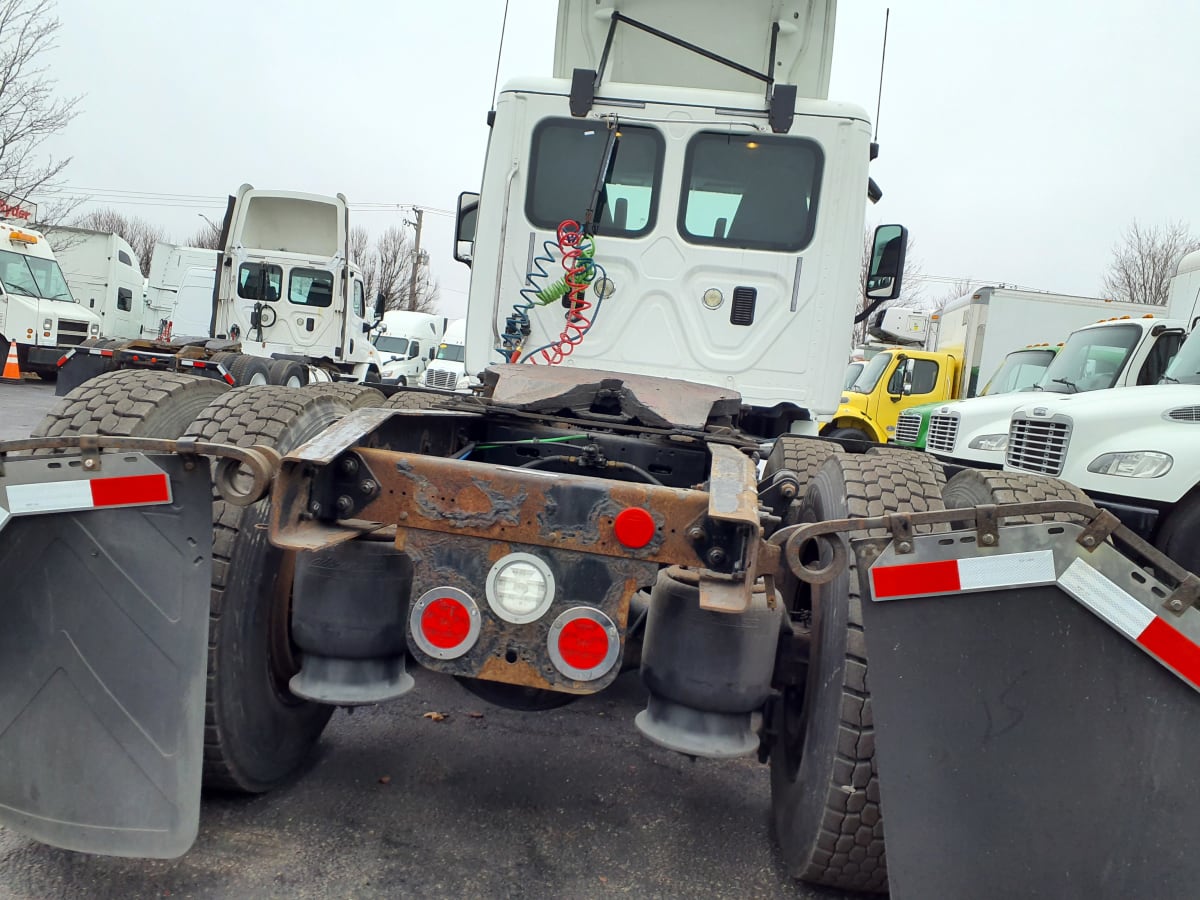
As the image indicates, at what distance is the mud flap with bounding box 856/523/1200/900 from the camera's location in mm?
1722

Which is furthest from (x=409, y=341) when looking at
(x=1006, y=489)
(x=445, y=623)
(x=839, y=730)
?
(x=839, y=730)

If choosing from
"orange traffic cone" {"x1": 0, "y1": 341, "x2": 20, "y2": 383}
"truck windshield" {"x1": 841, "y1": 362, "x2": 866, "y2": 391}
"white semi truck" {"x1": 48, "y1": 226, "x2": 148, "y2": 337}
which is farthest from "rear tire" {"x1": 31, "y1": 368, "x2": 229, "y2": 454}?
"white semi truck" {"x1": 48, "y1": 226, "x2": 148, "y2": 337}

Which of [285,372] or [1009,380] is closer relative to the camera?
[1009,380]

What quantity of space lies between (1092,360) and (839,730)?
7.91 m

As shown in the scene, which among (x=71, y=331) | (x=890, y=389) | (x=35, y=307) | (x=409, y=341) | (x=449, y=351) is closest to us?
(x=890, y=389)

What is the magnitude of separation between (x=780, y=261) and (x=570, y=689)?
9.59ft

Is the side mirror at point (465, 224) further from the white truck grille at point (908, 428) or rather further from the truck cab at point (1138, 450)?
the white truck grille at point (908, 428)

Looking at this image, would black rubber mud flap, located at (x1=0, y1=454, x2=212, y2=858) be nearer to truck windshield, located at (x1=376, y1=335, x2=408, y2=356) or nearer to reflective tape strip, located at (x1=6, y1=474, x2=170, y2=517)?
reflective tape strip, located at (x1=6, y1=474, x2=170, y2=517)

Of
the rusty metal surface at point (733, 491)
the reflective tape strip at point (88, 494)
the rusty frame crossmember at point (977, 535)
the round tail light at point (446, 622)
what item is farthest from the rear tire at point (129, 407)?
the rusty frame crossmember at point (977, 535)

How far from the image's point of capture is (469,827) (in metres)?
2.67

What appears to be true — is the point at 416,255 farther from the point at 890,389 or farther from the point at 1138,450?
the point at 1138,450

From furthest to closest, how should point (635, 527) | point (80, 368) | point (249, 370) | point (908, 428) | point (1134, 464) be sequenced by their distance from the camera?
point (249, 370) → point (908, 428) → point (80, 368) → point (1134, 464) → point (635, 527)

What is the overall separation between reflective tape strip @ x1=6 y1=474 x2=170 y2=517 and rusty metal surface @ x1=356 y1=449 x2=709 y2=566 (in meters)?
0.62

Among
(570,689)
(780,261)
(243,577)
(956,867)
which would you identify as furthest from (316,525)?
(780,261)
